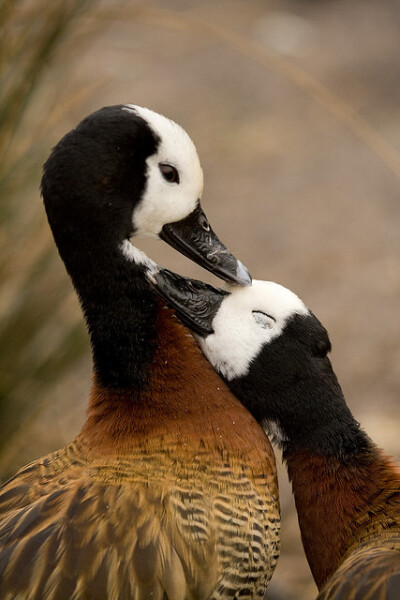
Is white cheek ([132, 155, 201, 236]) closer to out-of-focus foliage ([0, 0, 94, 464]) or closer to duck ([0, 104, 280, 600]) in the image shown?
duck ([0, 104, 280, 600])

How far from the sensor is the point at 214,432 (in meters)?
2.50

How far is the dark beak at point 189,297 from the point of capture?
2.55 meters

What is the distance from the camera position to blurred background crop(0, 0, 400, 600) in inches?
127

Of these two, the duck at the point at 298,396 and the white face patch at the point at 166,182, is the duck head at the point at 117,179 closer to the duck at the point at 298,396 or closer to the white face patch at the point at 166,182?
the white face patch at the point at 166,182

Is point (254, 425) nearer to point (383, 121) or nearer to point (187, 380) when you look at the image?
point (187, 380)

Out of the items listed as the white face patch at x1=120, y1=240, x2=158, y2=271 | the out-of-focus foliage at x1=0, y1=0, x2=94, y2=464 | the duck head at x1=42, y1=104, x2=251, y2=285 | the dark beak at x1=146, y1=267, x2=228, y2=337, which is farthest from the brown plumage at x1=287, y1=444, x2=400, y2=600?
the out-of-focus foliage at x1=0, y1=0, x2=94, y2=464

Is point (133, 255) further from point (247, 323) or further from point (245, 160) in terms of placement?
point (245, 160)

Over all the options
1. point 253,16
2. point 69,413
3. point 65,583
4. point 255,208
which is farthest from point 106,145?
point 253,16

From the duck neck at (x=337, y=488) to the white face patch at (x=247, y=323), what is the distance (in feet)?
0.85

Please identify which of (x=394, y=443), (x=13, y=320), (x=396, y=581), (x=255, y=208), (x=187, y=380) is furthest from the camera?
(x=255, y=208)

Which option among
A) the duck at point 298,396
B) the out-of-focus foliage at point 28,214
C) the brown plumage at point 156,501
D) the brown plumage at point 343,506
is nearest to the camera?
the brown plumage at point 156,501

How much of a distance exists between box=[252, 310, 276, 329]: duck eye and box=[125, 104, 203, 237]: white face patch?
32cm

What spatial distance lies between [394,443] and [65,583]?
2.52 m

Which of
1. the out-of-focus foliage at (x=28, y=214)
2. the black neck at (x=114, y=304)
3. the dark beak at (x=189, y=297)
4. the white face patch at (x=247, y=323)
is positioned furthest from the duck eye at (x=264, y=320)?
the out-of-focus foliage at (x=28, y=214)
